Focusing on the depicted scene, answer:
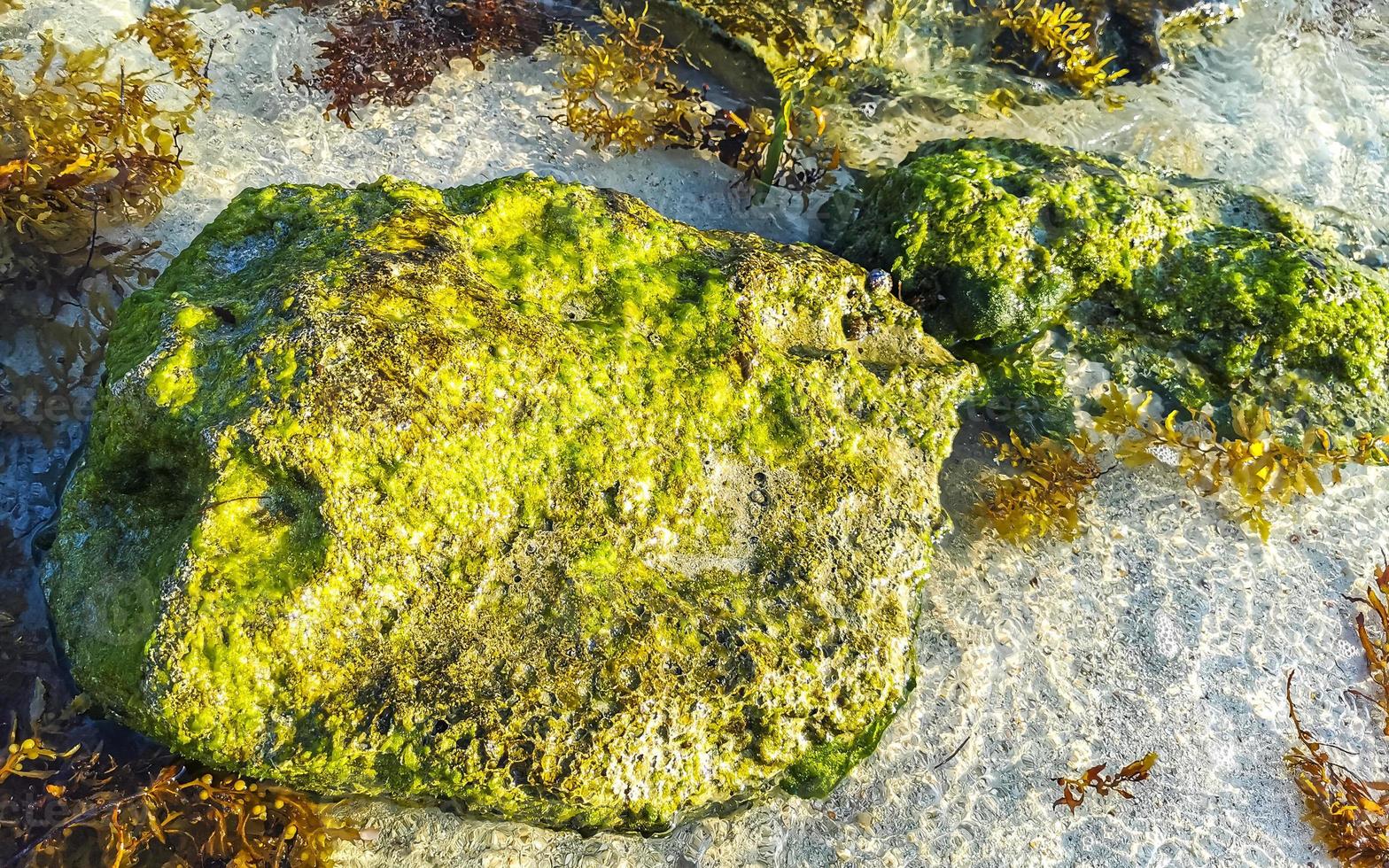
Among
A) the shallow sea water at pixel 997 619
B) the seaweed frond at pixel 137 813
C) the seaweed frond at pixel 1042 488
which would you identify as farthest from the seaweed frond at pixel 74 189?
the seaweed frond at pixel 1042 488

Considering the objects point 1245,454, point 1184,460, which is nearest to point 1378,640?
point 1245,454

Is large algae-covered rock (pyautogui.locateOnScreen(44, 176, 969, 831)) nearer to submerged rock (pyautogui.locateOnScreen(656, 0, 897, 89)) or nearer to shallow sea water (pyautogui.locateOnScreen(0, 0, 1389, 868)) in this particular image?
shallow sea water (pyautogui.locateOnScreen(0, 0, 1389, 868))

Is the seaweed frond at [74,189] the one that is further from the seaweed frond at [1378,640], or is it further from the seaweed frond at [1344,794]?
the seaweed frond at [1378,640]

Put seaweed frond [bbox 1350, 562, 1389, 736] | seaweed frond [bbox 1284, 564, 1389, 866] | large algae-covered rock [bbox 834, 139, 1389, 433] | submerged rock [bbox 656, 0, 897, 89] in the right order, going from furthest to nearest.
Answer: submerged rock [bbox 656, 0, 897, 89] < large algae-covered rock [bbox 834, 139, 1389, 433] < seaweed frond [bbox 1350, 562, 1389, 736] < seaweed frond [bbox 1284, 564, 1389, 866]

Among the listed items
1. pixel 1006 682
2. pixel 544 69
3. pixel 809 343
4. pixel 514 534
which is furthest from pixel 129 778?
pixel 544 69

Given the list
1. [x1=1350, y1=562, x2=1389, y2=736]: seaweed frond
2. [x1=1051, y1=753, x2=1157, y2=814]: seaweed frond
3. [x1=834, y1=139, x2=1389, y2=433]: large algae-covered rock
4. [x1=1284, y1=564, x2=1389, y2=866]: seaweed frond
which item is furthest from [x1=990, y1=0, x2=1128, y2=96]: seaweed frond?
[x1=1051, y1=753, x2=1157, y2=814]: seaweed frond

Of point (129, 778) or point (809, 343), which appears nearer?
point (129, 778)

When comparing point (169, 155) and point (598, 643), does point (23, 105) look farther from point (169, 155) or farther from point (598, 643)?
point (598, 643)
